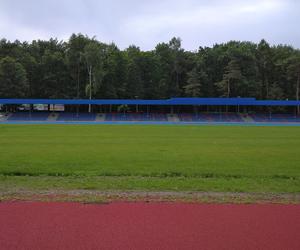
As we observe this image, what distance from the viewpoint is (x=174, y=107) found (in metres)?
80.4

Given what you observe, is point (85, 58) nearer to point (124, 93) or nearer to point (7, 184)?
point (124, 93)

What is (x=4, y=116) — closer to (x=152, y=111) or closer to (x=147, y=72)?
(x=152, y=111)

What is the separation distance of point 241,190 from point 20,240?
603 centimetres

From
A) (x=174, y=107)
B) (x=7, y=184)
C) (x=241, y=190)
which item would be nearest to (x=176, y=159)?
(x=241, y=190)

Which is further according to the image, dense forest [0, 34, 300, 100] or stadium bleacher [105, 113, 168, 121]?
dense forest [0, 34, 300, 100]

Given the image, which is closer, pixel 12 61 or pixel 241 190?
pixel 241 190

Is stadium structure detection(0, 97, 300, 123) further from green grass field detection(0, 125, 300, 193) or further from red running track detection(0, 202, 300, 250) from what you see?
red running track detection(0, 202, 300, 250)

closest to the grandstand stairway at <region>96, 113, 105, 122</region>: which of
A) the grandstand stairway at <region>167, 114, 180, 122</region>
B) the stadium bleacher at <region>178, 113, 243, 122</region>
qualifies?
the grandstand stairway at <region>167, 114, 180, 122</region>

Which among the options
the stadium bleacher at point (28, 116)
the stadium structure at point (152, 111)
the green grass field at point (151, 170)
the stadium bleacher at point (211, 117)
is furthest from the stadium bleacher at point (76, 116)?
the green grass field at point (151, 170)

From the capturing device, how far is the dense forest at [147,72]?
82750 mm

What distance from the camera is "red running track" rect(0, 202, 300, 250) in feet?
19.7

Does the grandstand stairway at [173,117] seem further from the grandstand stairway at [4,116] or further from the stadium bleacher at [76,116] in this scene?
the grandstand stairway at [4,116]

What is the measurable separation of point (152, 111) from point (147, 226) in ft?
241

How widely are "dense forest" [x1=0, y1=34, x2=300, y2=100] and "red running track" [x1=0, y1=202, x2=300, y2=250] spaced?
72.7m
